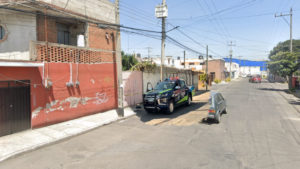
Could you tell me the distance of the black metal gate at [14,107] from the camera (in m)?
8.02

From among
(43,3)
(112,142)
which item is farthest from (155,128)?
(43,3)

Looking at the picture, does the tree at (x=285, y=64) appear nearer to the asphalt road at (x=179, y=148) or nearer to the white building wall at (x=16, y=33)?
the asphalt road at (x=179, y=148)

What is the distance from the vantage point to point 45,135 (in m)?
8.24

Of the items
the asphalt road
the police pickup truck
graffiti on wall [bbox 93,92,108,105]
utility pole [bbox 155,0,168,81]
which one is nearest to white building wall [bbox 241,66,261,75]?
utility pole [bbox 155,0,168,81]

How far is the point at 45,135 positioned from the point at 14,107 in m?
1.77

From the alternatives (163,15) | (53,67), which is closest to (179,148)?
(53,67)

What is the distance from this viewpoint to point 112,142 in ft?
24.4

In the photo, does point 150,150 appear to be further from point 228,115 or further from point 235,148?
point 228,115

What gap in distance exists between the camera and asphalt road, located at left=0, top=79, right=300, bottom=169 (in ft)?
17.6

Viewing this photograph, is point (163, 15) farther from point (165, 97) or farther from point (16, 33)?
point (16, 33)

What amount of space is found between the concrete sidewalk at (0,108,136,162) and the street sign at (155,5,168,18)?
906 centimetres

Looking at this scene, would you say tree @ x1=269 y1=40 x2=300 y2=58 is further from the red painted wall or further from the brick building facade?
the red painted wall

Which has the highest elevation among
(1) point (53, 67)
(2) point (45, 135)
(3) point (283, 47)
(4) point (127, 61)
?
(3) point (283, 47)

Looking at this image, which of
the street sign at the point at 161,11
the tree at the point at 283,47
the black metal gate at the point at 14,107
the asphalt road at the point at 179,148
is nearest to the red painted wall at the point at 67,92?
the black metal gate at the point at 14,107
